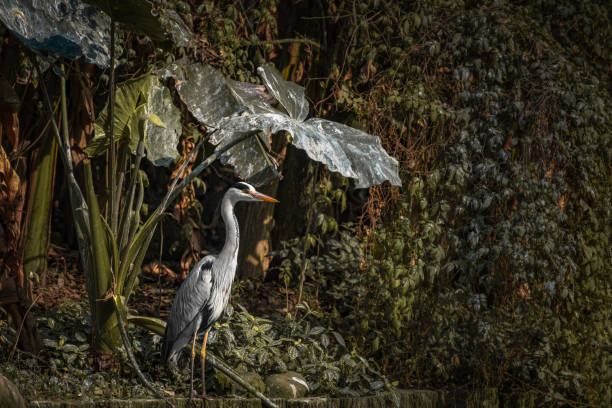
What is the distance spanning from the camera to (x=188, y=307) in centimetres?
454

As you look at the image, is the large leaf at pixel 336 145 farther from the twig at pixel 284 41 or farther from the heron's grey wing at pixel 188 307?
the twig at pixel 284 41

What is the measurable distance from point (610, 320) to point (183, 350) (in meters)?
3.31

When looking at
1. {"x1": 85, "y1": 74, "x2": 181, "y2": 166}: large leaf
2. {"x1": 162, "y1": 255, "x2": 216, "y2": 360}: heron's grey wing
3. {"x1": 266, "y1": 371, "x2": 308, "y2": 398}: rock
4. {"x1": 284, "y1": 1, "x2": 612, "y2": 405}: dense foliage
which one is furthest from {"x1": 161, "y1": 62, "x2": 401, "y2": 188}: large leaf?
{"x1": 266, "y1": 371, "x2": 308, "y2": 398}: rock

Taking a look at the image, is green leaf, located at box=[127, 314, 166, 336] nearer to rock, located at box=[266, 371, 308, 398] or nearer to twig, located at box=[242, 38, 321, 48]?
rock, located at box=[266, 371, 308, 398]

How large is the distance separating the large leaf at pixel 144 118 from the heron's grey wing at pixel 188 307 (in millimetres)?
975

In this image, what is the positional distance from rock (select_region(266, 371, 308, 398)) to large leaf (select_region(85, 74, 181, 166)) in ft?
5.47

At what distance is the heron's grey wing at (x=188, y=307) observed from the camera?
14.9ft

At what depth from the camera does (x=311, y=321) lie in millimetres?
5984

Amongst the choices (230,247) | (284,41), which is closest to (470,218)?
(230,247)

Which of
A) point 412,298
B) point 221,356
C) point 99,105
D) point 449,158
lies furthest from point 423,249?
point 99,105

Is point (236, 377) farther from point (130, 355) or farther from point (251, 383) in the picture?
point (130, 355)

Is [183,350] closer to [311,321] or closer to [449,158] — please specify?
[311,321]

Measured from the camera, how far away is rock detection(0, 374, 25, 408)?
349 centimetres

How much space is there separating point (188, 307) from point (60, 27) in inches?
72.8
